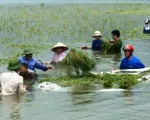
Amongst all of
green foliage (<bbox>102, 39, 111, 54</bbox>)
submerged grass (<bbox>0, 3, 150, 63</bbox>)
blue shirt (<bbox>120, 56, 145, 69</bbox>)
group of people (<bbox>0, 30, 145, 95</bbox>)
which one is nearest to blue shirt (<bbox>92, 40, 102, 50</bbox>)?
group of people (<bbox>0, 30, 145, 95</bbox>)

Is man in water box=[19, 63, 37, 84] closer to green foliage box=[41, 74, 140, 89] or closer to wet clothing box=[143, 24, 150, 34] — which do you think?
green foliage box=[41, 74, 140, 89]

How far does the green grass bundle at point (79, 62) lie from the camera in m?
9.22

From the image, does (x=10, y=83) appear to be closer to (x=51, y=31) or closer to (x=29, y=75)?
(x=29, y=75)

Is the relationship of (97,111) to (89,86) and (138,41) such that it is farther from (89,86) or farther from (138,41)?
(138,41)

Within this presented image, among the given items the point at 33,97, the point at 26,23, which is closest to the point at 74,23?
the point at 26,23

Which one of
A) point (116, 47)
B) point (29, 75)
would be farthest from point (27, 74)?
point (116, 47)

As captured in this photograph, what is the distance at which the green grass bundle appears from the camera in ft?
30.2

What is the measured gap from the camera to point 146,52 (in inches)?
568

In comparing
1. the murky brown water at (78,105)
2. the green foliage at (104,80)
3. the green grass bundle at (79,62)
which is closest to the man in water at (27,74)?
the green foliage at (104,80)

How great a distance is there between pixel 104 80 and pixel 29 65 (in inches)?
79.5

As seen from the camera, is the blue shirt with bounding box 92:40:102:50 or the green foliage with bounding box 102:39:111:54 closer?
the green foliage with bounding box 102:39:111:54

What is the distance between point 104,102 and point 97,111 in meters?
0.59

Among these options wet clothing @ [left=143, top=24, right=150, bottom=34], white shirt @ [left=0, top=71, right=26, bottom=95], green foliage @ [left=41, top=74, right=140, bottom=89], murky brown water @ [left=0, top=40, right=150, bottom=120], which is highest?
wet clothing @ [left=143, top=24, right=150, bottom=34]

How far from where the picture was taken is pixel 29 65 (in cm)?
999
